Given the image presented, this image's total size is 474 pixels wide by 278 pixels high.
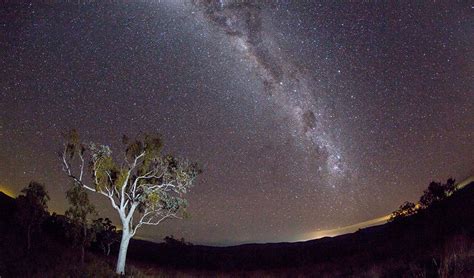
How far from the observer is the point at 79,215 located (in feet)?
89.8

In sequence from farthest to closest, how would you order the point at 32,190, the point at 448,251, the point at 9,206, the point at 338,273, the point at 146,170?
1. the point at 9,206
2. the point at 32,190
3. the point at 338,273
4. the point at 146,170
5. the point at 448,251

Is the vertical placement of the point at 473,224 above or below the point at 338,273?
above

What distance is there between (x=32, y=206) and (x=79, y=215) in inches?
196

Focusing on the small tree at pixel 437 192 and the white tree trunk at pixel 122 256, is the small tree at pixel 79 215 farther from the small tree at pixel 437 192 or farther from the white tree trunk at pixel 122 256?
the small tree at pixel 437 192

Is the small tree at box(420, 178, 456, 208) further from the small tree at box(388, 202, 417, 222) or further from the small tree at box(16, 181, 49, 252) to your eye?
the small tree at box(16, 181, 49, 252)

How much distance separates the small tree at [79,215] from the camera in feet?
86.5

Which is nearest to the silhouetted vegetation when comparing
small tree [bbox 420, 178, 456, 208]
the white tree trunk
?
small tree [bbox 420, 178, 456, 208]

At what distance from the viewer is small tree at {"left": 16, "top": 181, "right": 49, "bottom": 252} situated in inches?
1139

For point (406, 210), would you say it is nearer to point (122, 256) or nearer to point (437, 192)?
point (437, 192)

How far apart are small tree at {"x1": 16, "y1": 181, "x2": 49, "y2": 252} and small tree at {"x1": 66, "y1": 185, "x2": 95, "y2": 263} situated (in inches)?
124

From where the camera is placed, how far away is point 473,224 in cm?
2358

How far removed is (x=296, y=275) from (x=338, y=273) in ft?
16.9

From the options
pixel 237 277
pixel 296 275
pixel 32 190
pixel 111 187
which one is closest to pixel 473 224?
pixel 296 275

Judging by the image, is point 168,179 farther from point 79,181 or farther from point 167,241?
point 167,241
